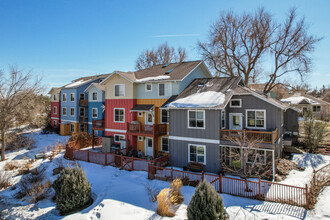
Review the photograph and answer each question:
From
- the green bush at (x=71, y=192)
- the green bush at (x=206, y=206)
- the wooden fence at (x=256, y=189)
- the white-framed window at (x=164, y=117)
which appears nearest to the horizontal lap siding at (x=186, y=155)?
the wooden fence at (x=256, y=189)

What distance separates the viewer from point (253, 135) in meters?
14.2

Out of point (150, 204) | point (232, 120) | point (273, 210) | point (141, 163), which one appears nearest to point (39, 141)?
point (141, 163)

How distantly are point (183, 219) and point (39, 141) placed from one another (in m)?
28.0

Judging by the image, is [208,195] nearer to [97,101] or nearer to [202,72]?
[202,72]

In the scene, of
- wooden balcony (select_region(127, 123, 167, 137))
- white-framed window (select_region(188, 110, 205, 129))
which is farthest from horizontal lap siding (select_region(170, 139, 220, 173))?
wooden balcony (select_region(127, 123, 167, 137))

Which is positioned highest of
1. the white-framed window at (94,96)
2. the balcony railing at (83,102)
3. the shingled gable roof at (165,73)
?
the shingled gable roof at (165,73)

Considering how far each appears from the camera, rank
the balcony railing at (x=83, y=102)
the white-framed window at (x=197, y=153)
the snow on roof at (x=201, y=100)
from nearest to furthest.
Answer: the snow on roof at (x=201, y=100), the white-framed window at (x=197, y=153), the balcony railing at (x=83, y=102)

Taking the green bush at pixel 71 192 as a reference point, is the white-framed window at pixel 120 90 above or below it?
above

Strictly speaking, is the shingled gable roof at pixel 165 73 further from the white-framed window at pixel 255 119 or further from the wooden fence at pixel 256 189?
the wooden fence at pixel 256 189

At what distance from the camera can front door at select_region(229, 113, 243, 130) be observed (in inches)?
643

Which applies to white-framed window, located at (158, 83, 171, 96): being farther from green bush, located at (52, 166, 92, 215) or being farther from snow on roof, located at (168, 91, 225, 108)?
green bush, located at (52, 166, 92, 215)

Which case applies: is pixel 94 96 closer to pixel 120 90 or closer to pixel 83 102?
pixel 83 102

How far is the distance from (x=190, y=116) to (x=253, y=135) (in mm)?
4866

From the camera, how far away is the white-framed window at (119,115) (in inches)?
824
